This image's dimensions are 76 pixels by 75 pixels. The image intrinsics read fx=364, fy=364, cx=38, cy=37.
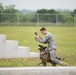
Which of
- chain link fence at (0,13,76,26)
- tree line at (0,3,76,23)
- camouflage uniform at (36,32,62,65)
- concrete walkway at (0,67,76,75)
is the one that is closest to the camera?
concrete walkway at (0,67,76,75)

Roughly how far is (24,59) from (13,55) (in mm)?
643

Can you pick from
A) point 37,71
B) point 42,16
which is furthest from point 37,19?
point 37,71

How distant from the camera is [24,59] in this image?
12.7m

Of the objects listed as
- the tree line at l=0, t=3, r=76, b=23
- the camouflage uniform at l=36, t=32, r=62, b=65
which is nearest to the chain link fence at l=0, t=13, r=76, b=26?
the tree line at l=0, t=3, r=76, b=23

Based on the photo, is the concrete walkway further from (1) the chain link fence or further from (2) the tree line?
(2) the tree line

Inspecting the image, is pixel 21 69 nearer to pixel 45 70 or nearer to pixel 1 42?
pixel 45 70

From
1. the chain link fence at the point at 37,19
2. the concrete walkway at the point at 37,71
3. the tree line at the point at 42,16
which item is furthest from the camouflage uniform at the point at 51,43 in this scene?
the tree line at the point at 42,16

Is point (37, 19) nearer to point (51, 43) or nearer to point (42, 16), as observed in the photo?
point (42, 16)

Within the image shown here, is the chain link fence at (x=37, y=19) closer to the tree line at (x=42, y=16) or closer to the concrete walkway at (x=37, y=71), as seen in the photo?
the tree line at (x=42, y=16)

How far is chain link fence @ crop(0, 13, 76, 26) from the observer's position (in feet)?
100

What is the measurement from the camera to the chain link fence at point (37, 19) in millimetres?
30547

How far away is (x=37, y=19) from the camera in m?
32.4

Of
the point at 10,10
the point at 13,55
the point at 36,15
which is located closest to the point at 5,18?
the point at 10,10

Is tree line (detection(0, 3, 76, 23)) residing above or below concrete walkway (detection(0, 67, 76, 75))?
below
